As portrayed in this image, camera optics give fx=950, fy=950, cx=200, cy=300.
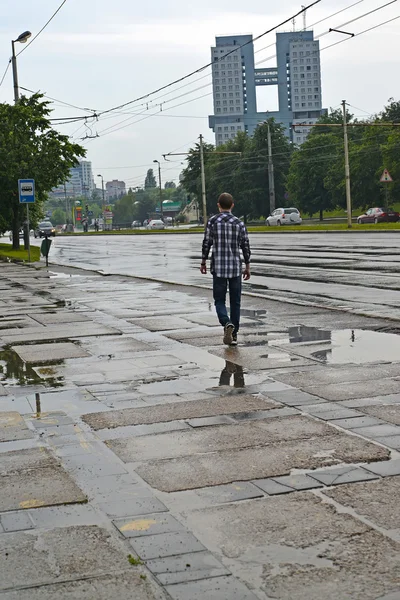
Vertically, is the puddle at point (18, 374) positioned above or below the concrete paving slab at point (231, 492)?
below

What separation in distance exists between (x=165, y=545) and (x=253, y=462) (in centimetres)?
144

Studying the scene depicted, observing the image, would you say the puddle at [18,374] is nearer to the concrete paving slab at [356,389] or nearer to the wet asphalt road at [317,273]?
the concrete paving slab at [356,389]

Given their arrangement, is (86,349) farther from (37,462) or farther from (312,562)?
(312,562)

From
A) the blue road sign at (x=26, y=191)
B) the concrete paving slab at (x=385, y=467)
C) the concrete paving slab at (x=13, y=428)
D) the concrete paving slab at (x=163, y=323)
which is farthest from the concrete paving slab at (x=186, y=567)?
the blue road sign at (x=26, y=191)

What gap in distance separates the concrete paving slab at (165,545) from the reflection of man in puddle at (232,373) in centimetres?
383

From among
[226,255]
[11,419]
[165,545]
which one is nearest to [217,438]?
[11,419]

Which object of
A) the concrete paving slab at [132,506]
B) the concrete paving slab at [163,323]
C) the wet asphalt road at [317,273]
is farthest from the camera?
the wet asphalt road at [317,273]

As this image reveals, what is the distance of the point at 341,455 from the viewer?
18.5ft

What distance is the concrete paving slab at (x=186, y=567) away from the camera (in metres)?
3.87

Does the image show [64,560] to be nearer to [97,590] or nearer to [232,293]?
[97,590]

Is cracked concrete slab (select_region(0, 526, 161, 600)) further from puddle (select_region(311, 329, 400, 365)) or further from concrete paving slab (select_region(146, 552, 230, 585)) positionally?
puddle (select_region(311, 329, 400, 365))

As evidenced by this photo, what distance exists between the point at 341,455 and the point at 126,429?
169 cm

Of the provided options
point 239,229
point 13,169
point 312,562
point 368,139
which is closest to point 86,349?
point 239,229

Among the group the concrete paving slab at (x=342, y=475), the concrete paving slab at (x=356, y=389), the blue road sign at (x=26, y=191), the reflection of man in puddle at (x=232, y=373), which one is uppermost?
the blue road sign at (x=26, y=191)
